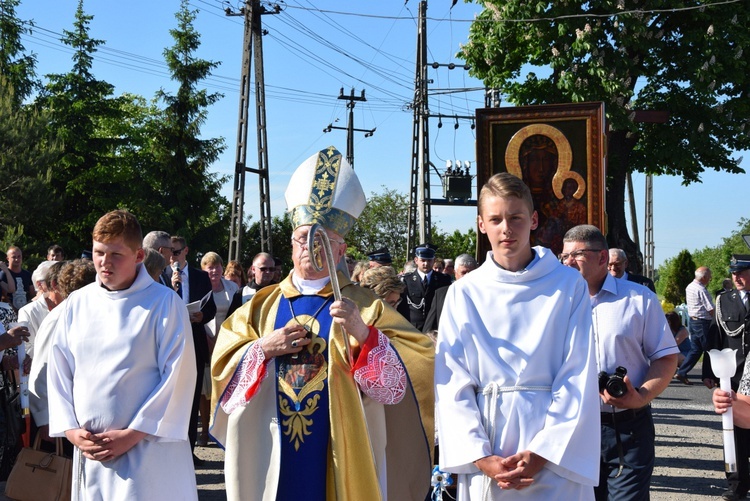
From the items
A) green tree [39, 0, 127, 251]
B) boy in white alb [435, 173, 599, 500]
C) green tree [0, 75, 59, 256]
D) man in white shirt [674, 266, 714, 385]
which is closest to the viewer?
boy in white alb [435, 173, 599, 500]

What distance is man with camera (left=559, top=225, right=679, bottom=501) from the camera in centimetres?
531

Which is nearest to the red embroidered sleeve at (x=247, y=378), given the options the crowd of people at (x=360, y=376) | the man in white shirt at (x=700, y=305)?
the crowd of people at (x=360, y=376)

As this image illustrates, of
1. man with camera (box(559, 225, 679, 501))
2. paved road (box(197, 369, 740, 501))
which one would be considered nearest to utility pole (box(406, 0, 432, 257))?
paved road (box(197, 369, 740, 501))

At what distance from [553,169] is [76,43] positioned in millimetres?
34553

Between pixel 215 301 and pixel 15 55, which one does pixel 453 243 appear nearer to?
pixel 15 55

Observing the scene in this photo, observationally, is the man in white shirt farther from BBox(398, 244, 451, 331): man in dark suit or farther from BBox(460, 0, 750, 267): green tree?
BBox(398, 244, 451, 331): man in dark suit

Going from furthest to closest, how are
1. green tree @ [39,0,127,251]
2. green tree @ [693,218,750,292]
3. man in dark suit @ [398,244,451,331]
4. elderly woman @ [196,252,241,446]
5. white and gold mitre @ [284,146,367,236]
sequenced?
green tree @ [693,218,750,292]
green tree @ [39,0,127,251]
man in dark suit @ [398,244,451,331]
elderly woman @ [196,252,241,446]
white and gold mitre @ [284,146,367,236]

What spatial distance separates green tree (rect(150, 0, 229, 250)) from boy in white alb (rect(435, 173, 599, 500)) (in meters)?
39.1

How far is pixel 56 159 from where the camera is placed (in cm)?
3859

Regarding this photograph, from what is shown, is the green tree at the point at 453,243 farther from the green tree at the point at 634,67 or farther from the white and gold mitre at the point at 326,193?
the white and gold mitre at the point at 326,193

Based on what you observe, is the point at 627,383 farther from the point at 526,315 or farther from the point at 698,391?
the point at 698,391

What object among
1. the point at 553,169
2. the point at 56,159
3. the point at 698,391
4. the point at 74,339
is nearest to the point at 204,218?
the point at 56,159

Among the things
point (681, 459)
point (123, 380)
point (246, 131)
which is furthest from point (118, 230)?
point (246, 131)

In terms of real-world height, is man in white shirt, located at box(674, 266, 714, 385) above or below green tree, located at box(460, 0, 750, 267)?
below
